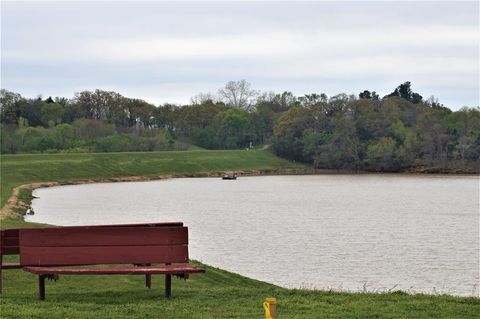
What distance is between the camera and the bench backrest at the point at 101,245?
13.5 m

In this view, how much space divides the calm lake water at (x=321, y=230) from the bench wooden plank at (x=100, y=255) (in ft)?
30.3

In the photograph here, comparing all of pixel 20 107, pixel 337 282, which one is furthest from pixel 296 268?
pixel 20 107

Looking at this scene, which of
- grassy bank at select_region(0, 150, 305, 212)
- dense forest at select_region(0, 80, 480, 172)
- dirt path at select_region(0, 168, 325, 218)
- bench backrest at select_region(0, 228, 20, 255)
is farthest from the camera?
dense forest at select_region(0, 80, 480, 172)

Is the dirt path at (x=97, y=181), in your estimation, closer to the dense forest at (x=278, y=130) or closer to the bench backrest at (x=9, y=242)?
the dense forest at (x=278, y=130)

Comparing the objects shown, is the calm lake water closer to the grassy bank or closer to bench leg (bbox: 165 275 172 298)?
bench leg (bbox: 165 275 172 298)

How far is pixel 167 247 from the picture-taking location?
13.8 m

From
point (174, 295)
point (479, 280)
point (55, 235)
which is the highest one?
point (55, 235)

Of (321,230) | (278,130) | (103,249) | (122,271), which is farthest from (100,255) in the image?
(278,130)

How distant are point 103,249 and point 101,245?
0.07 m

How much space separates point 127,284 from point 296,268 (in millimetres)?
10872

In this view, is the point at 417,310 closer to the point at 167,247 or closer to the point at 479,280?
the point at 167,247

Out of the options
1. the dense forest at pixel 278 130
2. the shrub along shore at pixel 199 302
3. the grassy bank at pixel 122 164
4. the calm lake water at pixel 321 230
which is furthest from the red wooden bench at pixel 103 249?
the dense forest at pixel 278 130

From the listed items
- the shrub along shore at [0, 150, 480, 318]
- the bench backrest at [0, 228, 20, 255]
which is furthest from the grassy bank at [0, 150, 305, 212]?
the bench backrest at [0, 228, 20, 255]

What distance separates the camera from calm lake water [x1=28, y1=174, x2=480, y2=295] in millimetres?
27469
